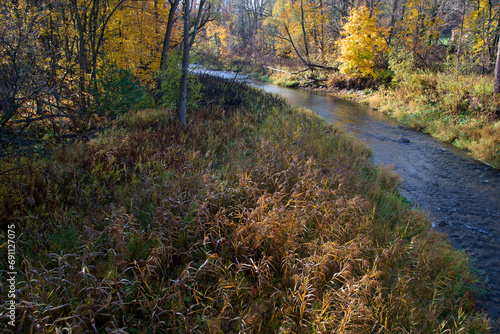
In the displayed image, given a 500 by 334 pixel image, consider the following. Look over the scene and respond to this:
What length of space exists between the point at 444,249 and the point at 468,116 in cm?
959

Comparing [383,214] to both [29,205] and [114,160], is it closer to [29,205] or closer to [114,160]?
[114,160]

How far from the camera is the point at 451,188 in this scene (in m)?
7.24

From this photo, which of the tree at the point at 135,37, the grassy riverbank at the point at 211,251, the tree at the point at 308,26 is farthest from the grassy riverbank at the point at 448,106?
the tree at the point at 135,37

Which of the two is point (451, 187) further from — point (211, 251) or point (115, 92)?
point (115, 92)

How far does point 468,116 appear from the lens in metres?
11.3

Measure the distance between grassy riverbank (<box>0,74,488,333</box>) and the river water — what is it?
2.67ft

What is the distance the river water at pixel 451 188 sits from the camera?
4.80m

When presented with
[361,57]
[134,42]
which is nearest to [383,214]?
[134,42]

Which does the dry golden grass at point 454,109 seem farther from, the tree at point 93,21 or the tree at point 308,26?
the tree at point 93,21

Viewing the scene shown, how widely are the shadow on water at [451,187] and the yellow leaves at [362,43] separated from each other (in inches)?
284

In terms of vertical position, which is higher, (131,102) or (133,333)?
(131,102)

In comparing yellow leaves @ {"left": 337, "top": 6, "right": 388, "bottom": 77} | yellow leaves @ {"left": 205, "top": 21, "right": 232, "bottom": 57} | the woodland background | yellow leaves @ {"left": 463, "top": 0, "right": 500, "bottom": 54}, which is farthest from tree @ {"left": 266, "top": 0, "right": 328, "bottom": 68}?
yellow leaves @ {"left": 463, "top": 0, "right": 500, "bottom": 54}

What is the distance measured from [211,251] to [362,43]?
18869mm

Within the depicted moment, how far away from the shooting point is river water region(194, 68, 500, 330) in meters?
4.80
